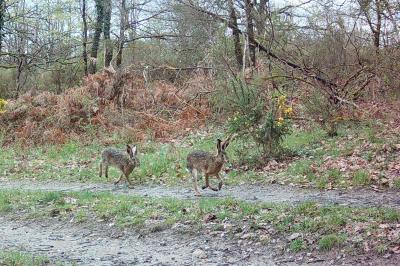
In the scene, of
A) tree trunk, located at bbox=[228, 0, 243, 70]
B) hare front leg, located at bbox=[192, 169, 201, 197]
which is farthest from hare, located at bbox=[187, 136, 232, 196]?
tree trunk, located at bbox=[228, 0, 243, 70]

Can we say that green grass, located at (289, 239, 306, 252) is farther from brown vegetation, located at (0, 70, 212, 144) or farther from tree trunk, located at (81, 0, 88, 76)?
tree trunk, located at (81, 0, 88, 76)

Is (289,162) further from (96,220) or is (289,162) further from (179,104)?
(179,104)

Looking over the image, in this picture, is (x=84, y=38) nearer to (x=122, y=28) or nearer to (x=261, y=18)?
(x=122, y=28)

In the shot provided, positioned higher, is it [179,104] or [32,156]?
[179,104]

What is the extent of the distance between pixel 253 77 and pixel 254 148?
2404mm

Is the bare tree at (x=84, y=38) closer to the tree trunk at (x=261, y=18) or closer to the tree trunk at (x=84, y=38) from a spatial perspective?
the tree trunk at (x=84, y=38)

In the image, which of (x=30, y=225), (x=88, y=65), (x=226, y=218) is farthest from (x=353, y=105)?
(x=88, y=65)

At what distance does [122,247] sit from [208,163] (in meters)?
3.76

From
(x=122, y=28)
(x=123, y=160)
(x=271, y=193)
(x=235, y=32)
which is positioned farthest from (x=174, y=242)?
(x=122, y=28)

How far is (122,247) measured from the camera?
374 inches

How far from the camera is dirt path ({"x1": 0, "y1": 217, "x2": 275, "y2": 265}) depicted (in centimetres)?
862

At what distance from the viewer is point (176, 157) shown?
17391 mm

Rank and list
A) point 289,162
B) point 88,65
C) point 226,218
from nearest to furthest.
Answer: point 226,218
point 289,162
point 88,65

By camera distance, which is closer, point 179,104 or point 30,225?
point 30,225
